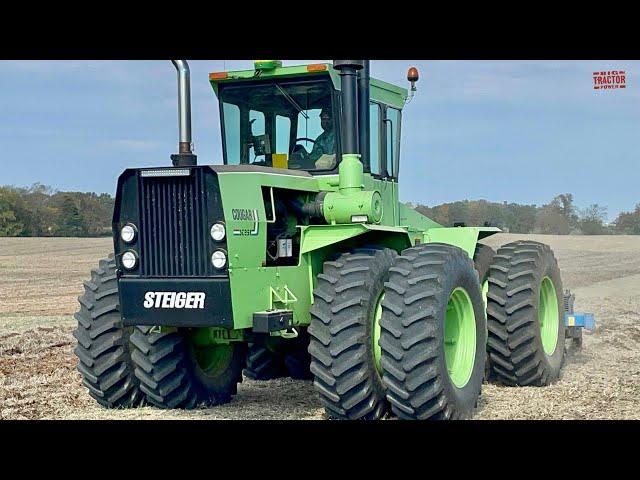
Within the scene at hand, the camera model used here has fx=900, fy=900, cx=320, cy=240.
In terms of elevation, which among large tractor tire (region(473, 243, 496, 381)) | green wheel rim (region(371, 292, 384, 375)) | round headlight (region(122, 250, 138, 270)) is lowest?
green wheel rim (region(371, 292, 384, 375))

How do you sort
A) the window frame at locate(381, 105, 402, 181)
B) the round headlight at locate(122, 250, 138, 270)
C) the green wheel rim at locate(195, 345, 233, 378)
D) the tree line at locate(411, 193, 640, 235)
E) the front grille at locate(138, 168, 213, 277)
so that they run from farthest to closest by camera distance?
1. the tree line at locate(411, 193, 640, 235)
2. the window frame at locate(381, 105, 402, 181)
3. the green wheel rim at locate(195, 345, 233, 378)
4. the round headlight at locate(122, 250, 138, 270)
5. the front grille at locate(138, 168, 213, 277)

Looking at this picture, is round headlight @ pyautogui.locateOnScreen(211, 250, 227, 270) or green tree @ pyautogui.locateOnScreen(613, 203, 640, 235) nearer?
round headlight @ pyautogui.locateOnScreen(211, 250, 227, 270)

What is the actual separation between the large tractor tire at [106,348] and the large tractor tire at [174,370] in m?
0.15

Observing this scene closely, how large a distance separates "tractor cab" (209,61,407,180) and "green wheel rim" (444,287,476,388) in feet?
6.00

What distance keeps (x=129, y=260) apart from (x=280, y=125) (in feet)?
7.93

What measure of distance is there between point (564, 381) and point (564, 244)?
1185 inches

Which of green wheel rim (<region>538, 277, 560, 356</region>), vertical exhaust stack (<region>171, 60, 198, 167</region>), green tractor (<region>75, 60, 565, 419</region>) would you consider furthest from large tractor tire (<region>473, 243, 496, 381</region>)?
vertical exhaust stack (<region>171, 60, 198, 167</region>)

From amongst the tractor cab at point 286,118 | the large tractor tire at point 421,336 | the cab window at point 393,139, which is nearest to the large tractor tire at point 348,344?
the large tractor tire at point 421,336

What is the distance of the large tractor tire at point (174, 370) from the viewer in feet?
26.9

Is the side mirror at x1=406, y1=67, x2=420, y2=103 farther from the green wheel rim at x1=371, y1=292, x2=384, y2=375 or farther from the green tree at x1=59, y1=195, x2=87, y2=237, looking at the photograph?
the green tree at x1=59, y1=195, x2=87, y2=237

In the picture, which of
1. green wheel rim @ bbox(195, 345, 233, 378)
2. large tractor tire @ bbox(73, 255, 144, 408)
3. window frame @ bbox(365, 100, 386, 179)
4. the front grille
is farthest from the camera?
window frame @ bbox(365, 100, 386, 179)

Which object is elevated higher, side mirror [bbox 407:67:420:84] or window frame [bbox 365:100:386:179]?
side mirror [bbox 407:67:420:84]

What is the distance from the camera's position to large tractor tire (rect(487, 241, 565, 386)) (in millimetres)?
9719

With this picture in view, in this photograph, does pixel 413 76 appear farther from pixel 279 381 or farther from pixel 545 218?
pixel 545 218
